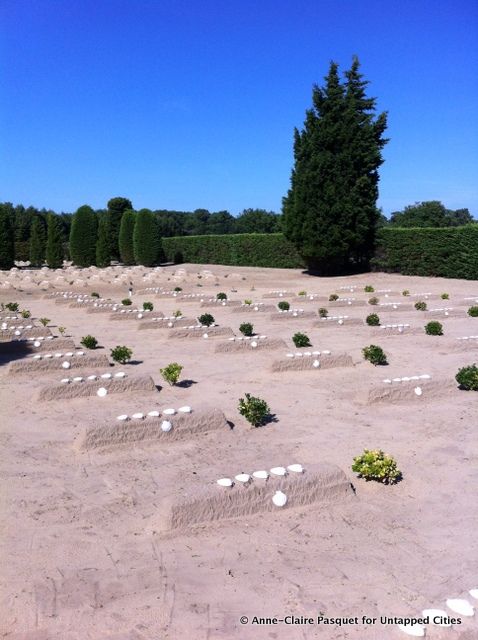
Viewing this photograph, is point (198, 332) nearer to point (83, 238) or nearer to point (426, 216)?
point (83, 238)

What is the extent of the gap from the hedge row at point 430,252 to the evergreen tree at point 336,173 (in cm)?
132

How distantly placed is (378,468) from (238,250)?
33181 millimetres

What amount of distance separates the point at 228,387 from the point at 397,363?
351 cm

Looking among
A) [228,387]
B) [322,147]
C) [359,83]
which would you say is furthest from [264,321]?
[359,83]

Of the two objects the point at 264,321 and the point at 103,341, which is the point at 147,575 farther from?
the point at 264,321

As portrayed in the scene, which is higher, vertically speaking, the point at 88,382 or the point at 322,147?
the point at 322,147

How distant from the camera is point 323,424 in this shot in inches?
285

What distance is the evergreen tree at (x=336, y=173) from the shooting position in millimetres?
27922

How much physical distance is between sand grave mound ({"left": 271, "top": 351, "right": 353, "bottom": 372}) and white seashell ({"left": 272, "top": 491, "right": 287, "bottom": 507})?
199 inches

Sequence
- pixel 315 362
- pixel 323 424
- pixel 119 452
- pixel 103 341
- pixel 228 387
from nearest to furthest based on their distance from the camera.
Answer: pixel 119 452 → pixel 323 424 → pixel 228 387 → pixel 315 362 → pixel 103 341

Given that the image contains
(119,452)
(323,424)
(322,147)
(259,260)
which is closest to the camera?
(119,452)

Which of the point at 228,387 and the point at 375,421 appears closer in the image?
the point at 375,421

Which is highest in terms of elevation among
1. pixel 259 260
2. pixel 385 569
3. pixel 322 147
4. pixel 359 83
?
pixel 359 83

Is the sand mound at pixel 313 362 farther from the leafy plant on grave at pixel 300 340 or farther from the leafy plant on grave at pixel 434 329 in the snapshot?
the leafy plant on grave at pixel 434 329
